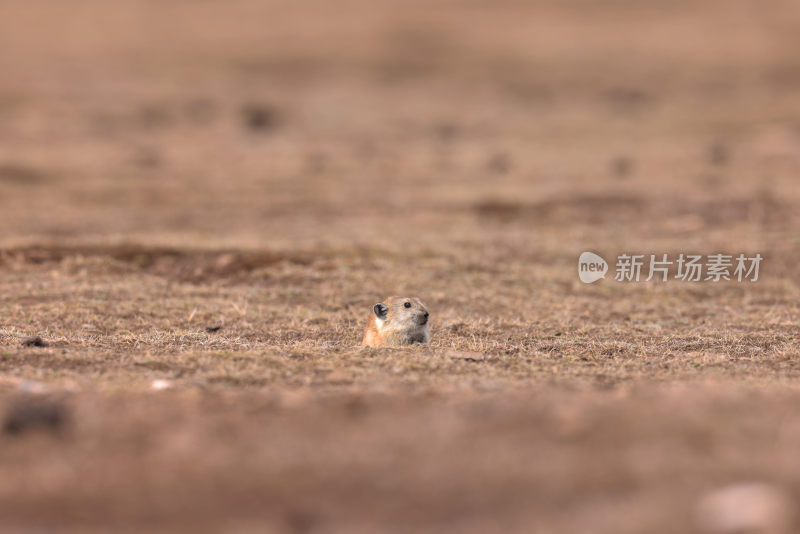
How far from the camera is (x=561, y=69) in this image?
57.6m

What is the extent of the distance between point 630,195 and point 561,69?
3864 cm

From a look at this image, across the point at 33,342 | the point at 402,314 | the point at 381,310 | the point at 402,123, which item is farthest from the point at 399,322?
the point at 402,123

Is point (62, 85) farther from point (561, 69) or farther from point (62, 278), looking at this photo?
point (62, 278)

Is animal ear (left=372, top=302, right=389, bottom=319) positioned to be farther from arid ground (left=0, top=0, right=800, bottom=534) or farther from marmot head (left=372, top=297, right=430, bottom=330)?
arid ground (left=0, top=0, right=800, bottom=534)

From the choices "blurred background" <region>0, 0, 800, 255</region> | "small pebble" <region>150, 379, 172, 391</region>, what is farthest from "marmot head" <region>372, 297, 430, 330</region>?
"blurred background" <region>0, 0, 800, 255</region>

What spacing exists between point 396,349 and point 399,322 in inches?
12.0

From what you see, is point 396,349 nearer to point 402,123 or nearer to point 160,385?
point 160,385

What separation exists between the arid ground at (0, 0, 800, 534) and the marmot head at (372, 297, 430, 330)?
0.41 metres

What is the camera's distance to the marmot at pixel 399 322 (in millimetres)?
8977

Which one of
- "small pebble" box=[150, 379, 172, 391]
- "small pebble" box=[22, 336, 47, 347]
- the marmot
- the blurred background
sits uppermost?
the blurred background

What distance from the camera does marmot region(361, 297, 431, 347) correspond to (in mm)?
8977

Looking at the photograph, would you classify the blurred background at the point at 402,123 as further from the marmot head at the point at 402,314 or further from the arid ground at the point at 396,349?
the marmot head at the point at 402,314

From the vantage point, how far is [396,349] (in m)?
8.88

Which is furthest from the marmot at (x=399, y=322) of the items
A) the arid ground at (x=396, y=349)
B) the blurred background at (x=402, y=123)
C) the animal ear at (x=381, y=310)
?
the blurred background at (x=402, y=123)
